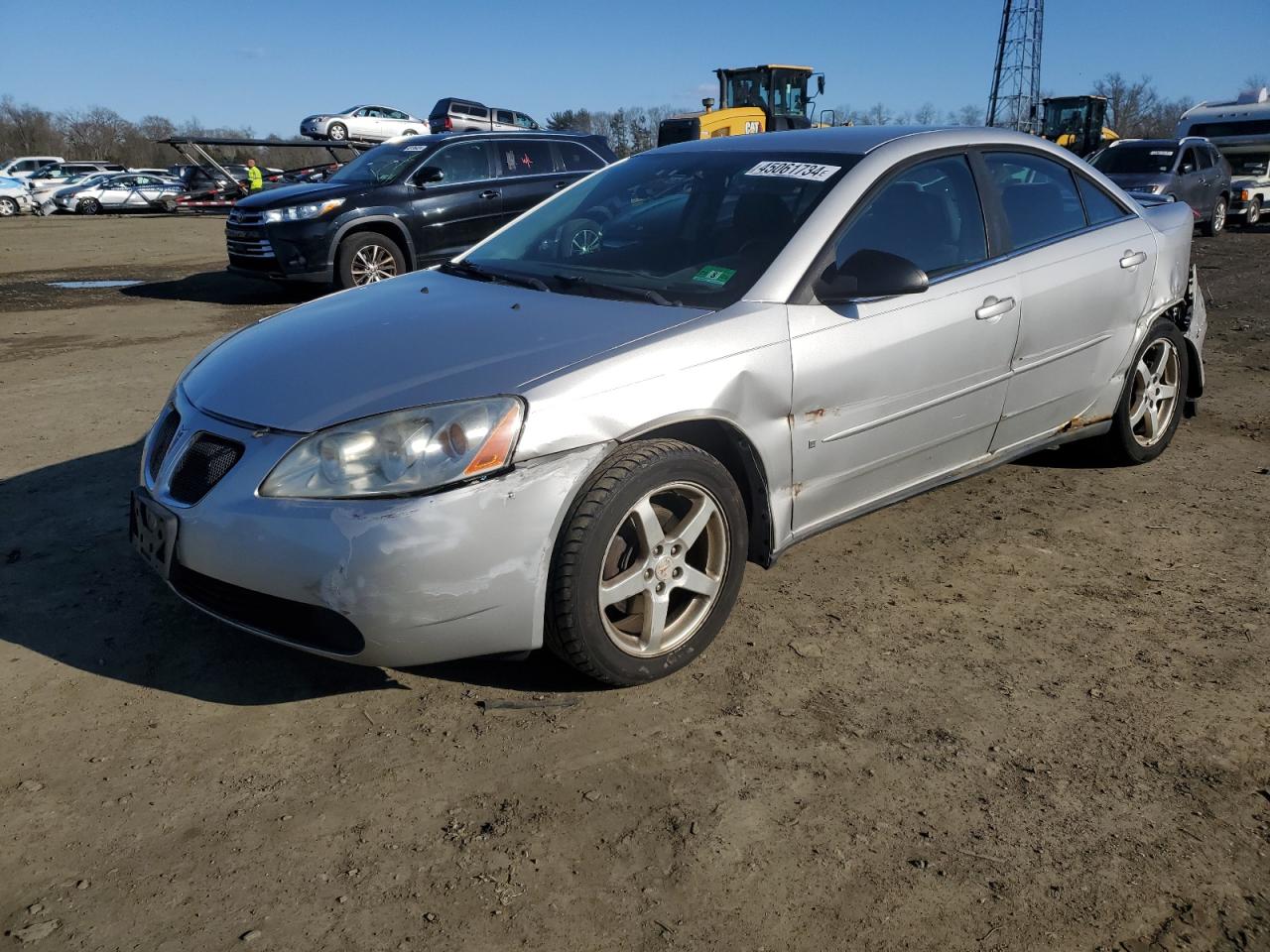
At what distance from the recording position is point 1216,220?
18.8 m

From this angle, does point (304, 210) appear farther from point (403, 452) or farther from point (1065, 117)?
point (1065, 117)

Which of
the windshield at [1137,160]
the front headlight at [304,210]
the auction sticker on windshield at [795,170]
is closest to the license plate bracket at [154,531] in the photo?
the auction sticker on windshield at [795,170]

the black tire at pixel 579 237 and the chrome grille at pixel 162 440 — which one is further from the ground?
the black tire at pixel 579 237

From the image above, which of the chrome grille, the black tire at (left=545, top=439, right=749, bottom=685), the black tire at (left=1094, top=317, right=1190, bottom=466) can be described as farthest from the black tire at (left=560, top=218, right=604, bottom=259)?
the black tire at (left=1094, top=317, right=1190, bottom=466)

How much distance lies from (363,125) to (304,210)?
2633cm

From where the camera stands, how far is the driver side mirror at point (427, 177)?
1038 centimetres

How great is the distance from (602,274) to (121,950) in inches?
95.8

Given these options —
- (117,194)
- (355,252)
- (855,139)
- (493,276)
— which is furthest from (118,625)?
(117,194)

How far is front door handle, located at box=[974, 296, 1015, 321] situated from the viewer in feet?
12.4

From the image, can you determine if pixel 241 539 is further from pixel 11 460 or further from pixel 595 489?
pixel 11 460

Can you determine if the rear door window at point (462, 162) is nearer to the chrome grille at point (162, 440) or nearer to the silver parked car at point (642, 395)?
the silver parked car at point (642, 395)

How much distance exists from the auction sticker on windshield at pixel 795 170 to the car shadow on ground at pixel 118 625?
2.19 metres

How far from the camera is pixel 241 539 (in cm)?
268

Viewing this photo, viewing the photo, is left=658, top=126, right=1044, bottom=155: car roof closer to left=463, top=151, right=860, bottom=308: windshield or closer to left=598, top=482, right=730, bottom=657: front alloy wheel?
left=463, top=151, right=860, bottom=308: windshield
